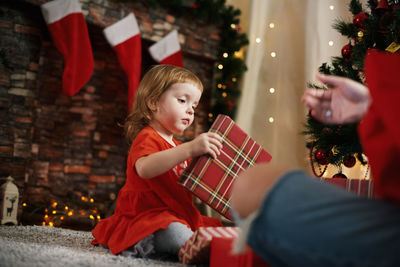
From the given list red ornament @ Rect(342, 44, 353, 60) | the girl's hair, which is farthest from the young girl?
red ornament @ Rect(342, 44, 353, 60)

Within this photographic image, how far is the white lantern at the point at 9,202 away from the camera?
6.81 feet

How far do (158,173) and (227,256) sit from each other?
386 millimetres

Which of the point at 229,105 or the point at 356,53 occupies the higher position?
the point at 356,53

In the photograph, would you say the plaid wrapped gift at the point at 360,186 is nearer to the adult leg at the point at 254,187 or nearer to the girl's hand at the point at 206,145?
the girl's hand at the point at 206,145

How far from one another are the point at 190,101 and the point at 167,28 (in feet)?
4.84

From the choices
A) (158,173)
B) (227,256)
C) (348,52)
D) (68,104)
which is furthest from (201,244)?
(68,104)

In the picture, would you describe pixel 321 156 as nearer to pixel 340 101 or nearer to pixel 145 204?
pixel 145 204

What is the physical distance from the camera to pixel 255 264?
799 mm

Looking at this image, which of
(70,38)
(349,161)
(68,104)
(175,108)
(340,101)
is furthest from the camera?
(68,104)

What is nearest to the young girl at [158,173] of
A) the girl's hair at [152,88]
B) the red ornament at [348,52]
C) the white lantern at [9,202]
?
the girl's hair at [152,88]

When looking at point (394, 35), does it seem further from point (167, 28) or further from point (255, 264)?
point (167, 28)

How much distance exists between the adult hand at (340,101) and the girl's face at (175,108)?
66cm

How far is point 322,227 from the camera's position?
530 mm

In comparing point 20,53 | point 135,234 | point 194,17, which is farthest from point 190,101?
point 194,17
